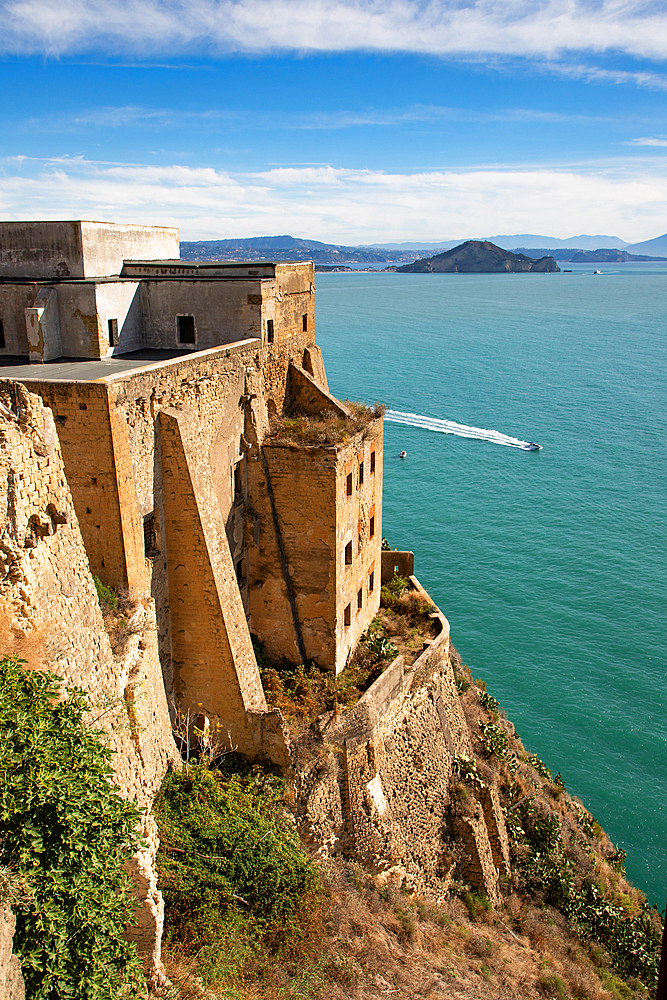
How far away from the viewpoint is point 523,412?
246ft

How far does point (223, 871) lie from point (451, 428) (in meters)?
57.4

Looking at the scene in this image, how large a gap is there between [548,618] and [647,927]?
18.9m

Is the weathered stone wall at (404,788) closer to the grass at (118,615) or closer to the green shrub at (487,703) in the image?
the green shrub at (487,703)

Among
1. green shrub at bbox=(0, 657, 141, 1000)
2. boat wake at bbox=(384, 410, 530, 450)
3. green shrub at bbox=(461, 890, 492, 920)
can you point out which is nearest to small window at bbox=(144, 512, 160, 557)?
green shrub at bbox=(0, 657, 141, 1000)

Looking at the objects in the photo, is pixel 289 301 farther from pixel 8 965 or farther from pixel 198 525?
pixel 8 965

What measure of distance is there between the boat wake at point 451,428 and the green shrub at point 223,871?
53.6 meters

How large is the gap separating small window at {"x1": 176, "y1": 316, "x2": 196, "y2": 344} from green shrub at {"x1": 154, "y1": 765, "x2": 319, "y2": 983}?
1133 centimetres

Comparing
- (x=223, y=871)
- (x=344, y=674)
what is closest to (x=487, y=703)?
(x=344, y=674)

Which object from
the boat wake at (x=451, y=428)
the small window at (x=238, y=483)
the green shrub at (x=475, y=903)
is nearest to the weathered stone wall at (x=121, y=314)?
the small window at (x=238, y=483)

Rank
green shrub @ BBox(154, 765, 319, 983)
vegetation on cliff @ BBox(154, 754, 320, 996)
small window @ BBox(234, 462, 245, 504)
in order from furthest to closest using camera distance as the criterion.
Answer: small window @ BBox(234, 462, 245, 504) → green shrub @ BBox(154, 765, 319, 983) → vegetation on cliff @ BBox(154, 754, 320, 996)

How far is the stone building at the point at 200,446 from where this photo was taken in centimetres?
1441

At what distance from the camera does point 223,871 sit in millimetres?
14375

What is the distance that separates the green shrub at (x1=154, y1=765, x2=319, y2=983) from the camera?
13312 millimetres

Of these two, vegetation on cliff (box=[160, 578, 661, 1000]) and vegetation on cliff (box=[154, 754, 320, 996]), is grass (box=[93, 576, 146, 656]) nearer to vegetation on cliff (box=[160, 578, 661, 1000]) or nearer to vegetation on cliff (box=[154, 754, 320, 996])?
vegetation on cliff (box=[154, 754, 320, 996])
